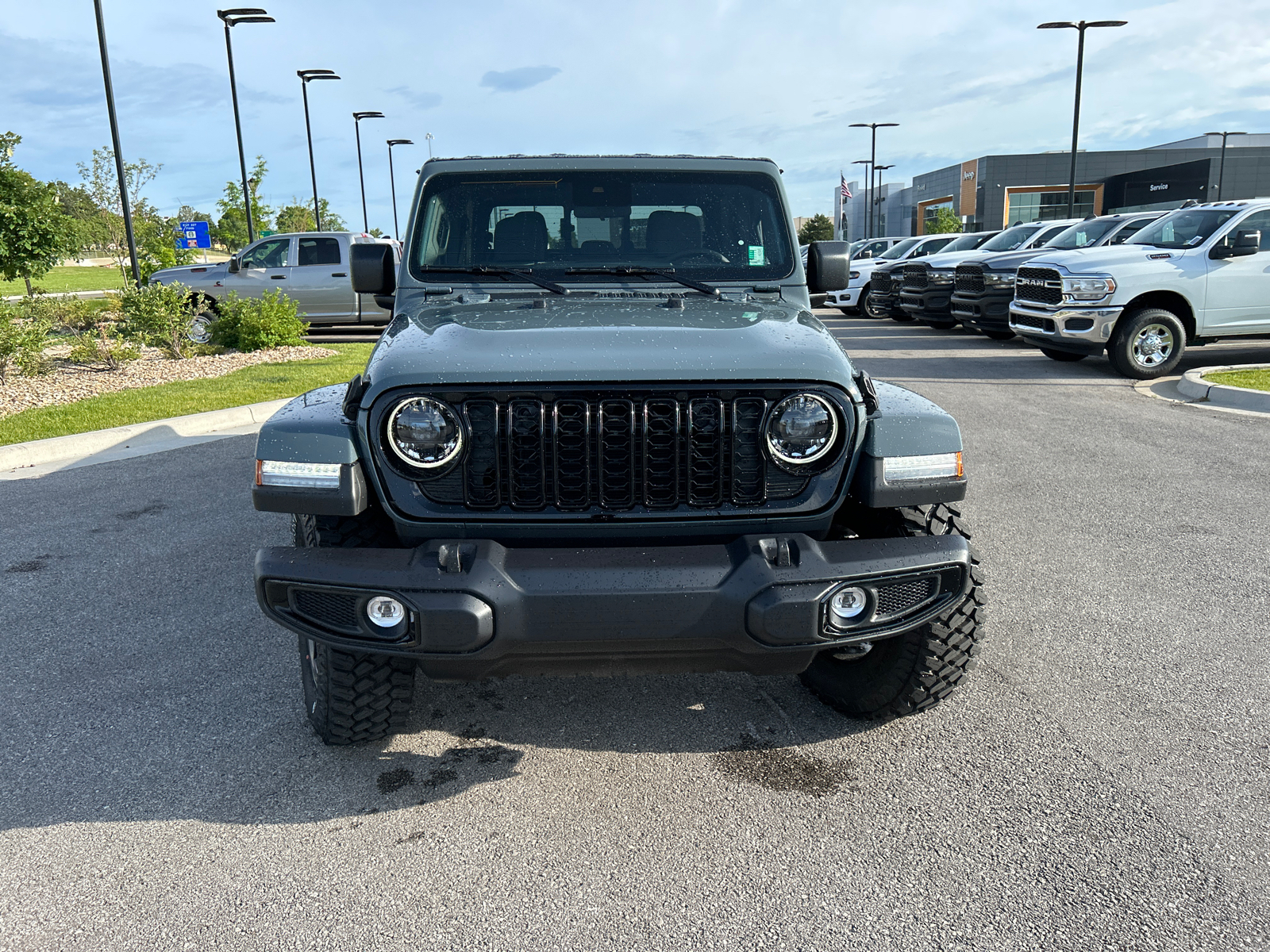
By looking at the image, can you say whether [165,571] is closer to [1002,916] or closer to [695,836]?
[695,836]

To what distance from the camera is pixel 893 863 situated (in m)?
2.63

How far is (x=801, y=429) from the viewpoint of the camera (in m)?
2.83

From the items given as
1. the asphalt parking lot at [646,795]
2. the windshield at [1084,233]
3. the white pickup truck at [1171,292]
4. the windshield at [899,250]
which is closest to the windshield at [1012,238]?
the windshield at [1084,233]

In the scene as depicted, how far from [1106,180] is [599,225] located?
234ft

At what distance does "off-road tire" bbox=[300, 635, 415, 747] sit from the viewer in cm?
297

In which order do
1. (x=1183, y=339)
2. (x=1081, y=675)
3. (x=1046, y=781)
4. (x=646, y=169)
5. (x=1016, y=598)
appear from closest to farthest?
1. (x=1046, y=781)
2. (x=1081, y=675)
3. (x=646, y=169)
4. (x=1016, y=598)
5. (x=1183, y=339)

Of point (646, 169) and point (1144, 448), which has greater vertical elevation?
point (646, 169)

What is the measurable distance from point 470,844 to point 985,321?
1466 cm

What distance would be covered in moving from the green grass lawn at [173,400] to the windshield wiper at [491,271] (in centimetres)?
576

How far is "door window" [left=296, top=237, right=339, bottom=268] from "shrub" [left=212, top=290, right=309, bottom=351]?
304cm

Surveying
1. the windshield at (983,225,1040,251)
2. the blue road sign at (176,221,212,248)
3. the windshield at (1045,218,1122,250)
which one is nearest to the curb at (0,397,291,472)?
the windshield at (1045,218,1122,250)

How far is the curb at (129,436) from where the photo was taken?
25.1ft

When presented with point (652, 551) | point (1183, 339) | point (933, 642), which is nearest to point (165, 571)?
point (652, 551)

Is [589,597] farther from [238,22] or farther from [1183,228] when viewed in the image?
[238,22]
